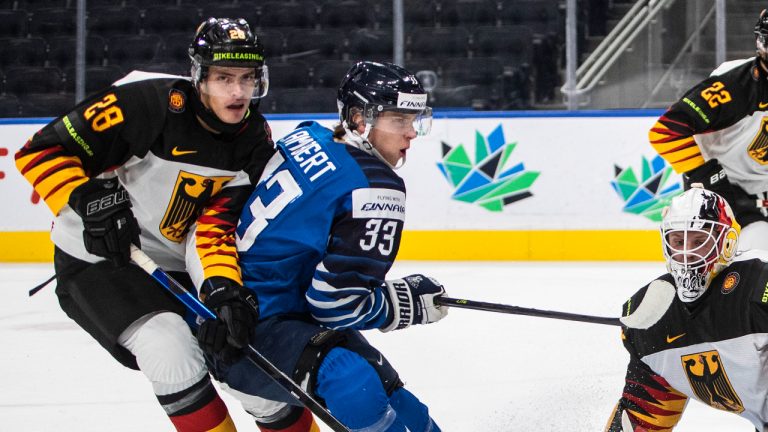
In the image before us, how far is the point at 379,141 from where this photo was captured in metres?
2.37

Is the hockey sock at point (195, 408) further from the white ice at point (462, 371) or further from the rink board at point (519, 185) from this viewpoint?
the rink board at point (519, 185)

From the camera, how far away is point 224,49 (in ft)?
8.21

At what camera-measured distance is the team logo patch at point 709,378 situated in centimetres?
238

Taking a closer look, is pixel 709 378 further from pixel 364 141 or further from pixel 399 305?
pixel 364 141

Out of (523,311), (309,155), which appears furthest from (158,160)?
(523,311)

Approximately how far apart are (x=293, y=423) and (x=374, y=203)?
68 centimetres

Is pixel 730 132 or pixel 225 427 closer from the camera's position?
pixel 225 427

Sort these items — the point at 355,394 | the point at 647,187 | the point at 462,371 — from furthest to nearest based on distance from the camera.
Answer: the point at 647,187 → the point at 462,371 → the point at 355,394

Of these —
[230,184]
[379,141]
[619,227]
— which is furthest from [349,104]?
[619,227]

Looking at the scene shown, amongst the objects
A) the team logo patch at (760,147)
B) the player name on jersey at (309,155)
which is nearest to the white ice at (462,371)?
the team logo patch at (760,147)

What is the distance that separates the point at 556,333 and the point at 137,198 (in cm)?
225

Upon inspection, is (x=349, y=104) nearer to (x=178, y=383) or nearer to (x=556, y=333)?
(x=178, y=383)

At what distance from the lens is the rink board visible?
6594 mm

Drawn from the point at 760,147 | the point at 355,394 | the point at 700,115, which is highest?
the point at 700,115
